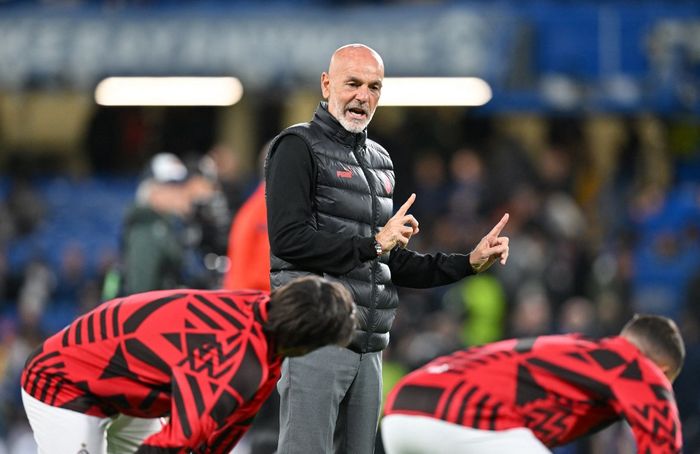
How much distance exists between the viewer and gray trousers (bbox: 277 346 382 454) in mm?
5105

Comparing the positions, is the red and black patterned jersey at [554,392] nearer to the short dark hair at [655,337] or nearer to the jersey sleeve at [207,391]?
the short dark hair at [655,337]

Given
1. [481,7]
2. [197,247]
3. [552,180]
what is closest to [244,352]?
[197,247]

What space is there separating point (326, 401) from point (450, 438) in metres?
0.48

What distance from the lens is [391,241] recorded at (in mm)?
4992

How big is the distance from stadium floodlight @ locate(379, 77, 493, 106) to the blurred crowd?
11.3 inches

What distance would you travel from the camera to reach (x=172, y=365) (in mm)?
4664

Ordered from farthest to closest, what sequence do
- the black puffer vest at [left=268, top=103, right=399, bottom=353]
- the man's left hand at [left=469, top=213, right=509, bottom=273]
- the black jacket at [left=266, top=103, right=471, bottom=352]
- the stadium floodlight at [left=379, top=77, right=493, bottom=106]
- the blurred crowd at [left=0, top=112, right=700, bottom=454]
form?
the stadium floodlight at [left=379, top=77, right=493, bottom=106]
the blurred crowd at [left=0, top=112, right=700, bottom=454]
the man's left hand at [left=469, top=213, right=509, bottom=273]
the black puffer vest at [left=268, top=103, right=399, bottom=353]
the black jacket at [left=266, top=103, right=471, bottom=352]

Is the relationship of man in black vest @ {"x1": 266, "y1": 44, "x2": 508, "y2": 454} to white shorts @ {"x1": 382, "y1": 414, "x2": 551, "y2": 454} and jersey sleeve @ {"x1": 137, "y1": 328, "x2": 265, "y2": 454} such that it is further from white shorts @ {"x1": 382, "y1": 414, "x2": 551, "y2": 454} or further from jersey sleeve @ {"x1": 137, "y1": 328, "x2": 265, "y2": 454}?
jersey sleeve @ {"x1": 137, "y1": 328, "x2": 265, "y2": 454}

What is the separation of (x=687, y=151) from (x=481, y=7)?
2.75 metres

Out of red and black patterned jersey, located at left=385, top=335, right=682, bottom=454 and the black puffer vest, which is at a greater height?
the black puffer vest

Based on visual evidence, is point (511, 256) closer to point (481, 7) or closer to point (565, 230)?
point (565, 230)

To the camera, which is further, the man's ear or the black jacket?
the man's ear

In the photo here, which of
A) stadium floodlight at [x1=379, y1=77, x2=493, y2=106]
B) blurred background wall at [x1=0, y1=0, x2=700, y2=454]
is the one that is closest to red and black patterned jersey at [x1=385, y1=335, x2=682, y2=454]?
blurred background wall at [x1=0, y1=0, x2=700, y2=454]

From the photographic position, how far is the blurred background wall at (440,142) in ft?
39.9
